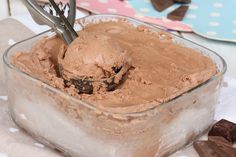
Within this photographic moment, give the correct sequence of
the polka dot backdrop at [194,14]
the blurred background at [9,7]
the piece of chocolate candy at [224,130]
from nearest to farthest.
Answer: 1. the piece of chocolate candy at [224,130]
2. the polka dot backdrop at [194,14]
3. the blurred background at [9,7]

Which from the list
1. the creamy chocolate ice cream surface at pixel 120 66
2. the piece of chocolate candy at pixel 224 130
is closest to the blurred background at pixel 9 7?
the creamy chocolate ice cream surface at pixel 120 66

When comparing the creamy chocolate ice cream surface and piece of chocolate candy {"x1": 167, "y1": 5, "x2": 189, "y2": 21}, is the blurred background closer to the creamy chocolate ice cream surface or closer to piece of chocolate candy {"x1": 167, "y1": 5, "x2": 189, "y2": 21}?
piece of chocolate candy {"x1": 167, "y1": 5, "x2": 189, "y2": 21}

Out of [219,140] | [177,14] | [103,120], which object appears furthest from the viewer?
[177,14]

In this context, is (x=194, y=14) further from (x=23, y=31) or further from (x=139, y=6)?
(x=23, y=31)

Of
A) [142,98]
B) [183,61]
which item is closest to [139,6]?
[183,61]

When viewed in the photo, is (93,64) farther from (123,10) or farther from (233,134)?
(123,10)

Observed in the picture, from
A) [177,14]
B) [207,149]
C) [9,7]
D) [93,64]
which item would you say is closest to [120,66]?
[93,64]

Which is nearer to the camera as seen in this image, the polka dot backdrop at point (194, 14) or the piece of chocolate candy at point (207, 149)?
the piece of chocolate candy at point (207, 149)

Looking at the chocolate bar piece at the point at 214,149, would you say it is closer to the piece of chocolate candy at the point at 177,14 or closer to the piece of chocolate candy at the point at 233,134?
the piece of chocolate candy at the point at 233,134
